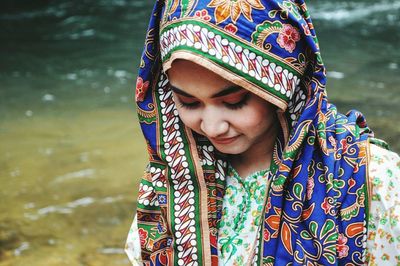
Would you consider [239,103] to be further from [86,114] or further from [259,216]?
[86,114]

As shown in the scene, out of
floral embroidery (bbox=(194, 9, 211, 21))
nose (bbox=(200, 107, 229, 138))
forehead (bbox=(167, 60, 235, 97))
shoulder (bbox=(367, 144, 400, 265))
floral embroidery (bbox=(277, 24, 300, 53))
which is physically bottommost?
shoulder (bbox=(367, 144, 400, 265))

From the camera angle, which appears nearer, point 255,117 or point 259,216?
point 255,117

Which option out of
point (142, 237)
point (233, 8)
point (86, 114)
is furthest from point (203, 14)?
point (86, 114)

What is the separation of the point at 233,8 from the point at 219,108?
10.5 inches

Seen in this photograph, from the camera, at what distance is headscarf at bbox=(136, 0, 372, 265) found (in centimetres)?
159

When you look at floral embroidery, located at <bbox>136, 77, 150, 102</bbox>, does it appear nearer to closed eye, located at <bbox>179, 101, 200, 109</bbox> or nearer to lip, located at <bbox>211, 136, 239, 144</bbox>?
closed eye, located at <bbox>179, 101, 200, 109</bbox>

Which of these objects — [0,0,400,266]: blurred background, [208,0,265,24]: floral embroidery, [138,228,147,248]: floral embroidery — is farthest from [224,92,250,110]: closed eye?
[0,0,400,266]: blurred background

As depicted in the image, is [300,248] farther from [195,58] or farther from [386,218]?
[195,58]

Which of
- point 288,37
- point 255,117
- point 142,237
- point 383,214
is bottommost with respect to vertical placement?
point 142,237

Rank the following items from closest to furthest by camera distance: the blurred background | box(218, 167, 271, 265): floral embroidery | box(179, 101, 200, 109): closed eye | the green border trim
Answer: the green border trim → box(179, 101, 200, 109): closed eye → box(218, 167, 271, 265): floral embroidery → the blurred background

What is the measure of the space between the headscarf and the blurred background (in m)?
1.83

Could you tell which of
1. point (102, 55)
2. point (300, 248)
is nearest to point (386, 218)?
point (300, 248)

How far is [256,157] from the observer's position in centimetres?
188

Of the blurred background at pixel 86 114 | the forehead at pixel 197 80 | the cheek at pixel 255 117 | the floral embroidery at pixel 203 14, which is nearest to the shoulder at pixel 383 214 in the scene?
the cheek at pixel 255 117
